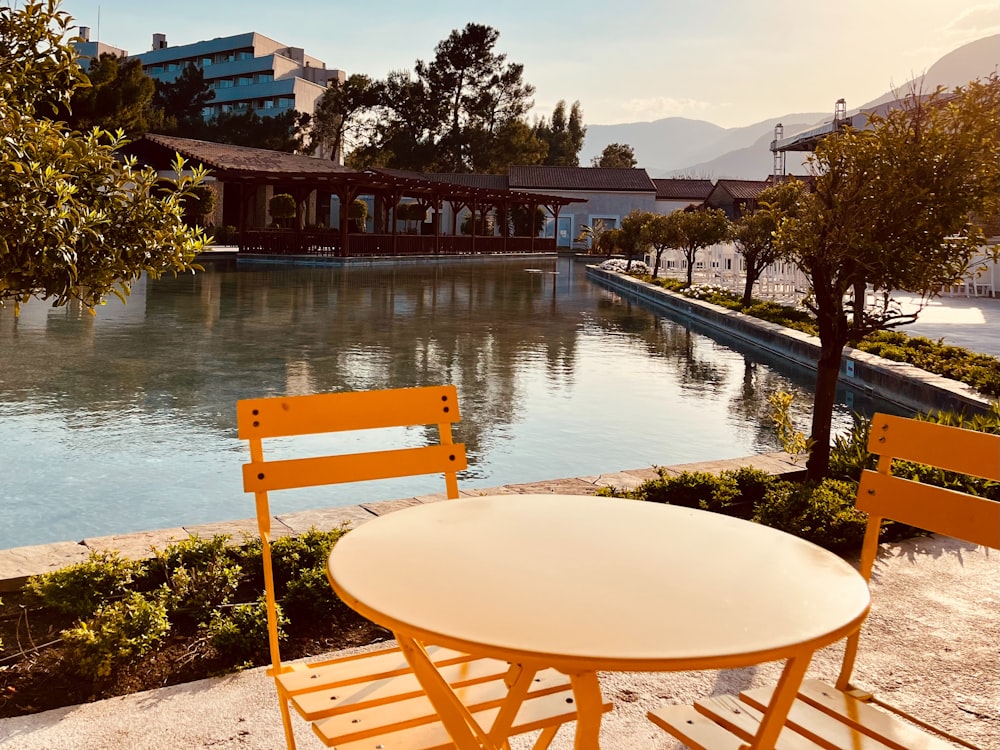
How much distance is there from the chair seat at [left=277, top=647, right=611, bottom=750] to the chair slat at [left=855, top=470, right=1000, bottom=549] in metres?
0.75

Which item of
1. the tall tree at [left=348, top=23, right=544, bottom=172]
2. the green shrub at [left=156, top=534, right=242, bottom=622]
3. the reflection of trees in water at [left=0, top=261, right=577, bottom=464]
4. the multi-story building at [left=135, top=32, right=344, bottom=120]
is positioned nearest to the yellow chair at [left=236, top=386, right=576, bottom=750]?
the green shrub at [left=156, top=534, right=242, bottom=622]

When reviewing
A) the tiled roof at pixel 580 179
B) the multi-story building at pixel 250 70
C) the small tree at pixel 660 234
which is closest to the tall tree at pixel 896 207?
the small tree at pixel 660 234

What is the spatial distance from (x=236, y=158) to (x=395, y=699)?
1261 inches

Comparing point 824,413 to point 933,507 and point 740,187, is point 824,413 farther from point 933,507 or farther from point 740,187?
point 740,187

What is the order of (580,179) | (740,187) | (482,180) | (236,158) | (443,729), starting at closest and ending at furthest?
(443,729)
(236,158)
(580,179)
(740,187)
(482,180)

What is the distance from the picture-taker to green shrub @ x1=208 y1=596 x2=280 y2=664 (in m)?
2.88

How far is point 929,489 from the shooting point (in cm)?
211

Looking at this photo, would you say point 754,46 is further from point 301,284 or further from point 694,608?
point 301,284

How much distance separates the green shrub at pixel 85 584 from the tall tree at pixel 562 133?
73976mm

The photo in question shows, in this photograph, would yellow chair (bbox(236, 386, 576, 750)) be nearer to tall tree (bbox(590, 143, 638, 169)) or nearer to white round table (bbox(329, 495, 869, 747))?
white round table (bbox(329, 495, 869, 747))

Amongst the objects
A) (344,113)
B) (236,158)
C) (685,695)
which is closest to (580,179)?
(344,113)

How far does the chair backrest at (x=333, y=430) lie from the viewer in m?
2.20

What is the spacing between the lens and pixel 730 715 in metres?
1.87

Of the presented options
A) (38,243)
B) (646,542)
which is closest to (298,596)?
(38,243)
